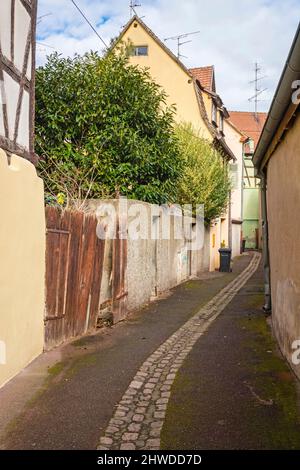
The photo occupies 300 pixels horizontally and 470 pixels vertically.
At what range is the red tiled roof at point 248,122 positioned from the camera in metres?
44.1

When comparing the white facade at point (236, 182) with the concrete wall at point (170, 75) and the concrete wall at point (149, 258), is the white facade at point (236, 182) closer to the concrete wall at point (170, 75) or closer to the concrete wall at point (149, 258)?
the concrete wall at point (170, 75)

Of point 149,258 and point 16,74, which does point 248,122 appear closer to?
point 149,258

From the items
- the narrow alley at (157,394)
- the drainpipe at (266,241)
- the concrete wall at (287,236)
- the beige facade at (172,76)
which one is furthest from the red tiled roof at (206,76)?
the narrow alley at (157,394)

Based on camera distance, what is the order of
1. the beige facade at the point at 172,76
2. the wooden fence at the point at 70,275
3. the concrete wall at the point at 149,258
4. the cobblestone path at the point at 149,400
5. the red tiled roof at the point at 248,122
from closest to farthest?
1. the cobblestone path at the point at 149,400
2. the wooden fence at the point at 70,275
3. the concrete wall at the point at 149,258
4. the beige facade at the point at 172,76
5. the red tiled roof at the point at 248,122

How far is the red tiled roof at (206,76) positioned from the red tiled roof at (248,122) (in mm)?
→ 19233

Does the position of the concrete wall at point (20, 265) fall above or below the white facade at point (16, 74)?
below

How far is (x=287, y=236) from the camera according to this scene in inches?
252

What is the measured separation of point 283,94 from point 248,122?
1651 inches

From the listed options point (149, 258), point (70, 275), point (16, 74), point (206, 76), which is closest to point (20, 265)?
point (70, 275)

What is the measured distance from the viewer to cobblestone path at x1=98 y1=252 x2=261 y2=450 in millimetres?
4059

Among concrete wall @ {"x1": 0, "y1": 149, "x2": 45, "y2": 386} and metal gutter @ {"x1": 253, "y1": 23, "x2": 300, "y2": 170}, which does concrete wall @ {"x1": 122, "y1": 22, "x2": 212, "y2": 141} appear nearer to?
metal gutter @ {"x1": 253, "y1": 23, "x2": 300, "y2": 170}

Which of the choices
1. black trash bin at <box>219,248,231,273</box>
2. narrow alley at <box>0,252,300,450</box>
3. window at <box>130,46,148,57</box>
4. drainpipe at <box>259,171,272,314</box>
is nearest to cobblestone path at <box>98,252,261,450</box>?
narrow alley at <box>0,252,300,450</box>

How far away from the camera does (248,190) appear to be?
42.6 meters

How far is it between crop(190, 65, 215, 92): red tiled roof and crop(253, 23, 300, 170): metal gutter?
17747 mm
